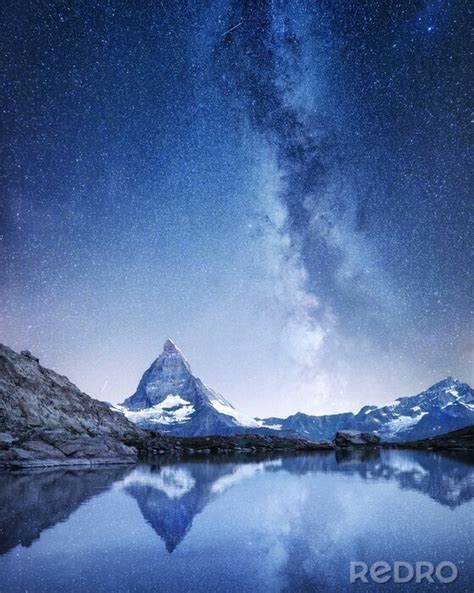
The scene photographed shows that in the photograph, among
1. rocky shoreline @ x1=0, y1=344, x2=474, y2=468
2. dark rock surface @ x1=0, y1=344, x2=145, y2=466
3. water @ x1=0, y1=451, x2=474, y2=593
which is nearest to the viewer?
water @ x1=0, y1=451, x2=474, y2=593

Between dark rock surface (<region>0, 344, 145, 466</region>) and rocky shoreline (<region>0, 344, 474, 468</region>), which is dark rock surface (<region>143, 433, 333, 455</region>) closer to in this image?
rocky shoreline (<region>0, 344, 474, 468</region>)

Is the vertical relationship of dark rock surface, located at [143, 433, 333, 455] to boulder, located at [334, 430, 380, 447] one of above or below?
below

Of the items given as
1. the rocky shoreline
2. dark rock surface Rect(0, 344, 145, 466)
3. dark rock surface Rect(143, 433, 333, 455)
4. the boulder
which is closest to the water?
A: dark rock surface Rect(0, 344, 145, 466)

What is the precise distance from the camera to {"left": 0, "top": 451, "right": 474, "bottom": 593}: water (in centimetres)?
1065

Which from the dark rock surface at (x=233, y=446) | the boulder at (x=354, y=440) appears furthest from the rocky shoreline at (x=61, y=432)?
the dark rock surface at (x=233, y=446)

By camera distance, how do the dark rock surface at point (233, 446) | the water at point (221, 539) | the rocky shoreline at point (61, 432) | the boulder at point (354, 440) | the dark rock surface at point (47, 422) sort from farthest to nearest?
the boulder at point (354, 440), the dark rock surface at point (233, 446), the rocky shoreline at point (61, 432), the dark rock surface at point (47, 422), the water at point (221, 539)

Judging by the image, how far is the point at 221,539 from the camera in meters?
15.1

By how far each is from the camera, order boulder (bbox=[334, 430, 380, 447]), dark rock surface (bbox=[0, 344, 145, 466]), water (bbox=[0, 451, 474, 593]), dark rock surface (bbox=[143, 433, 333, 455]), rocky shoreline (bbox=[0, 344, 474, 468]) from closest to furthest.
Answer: water (bbox=[0, 451, 474, 593]) → dark rock surface (bbox=[0, 344, 145, 466]) → rocky shoreline (bbox=[0, 344, 474, 468]) → dark rock surface (bbox=[143, 433, 333, 455]) → boulder (bbox=[334, 430, 380, 447])

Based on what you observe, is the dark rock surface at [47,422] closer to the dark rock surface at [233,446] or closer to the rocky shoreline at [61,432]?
the rocky shoreline at [61,432]

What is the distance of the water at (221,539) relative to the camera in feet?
34.9

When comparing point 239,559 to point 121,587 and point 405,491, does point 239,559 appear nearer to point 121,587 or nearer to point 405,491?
point 121,587

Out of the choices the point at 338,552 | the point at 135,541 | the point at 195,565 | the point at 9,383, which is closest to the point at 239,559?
the point at 195,565

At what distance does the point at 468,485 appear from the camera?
3148 cm

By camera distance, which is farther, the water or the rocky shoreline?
the rocky shoreline
